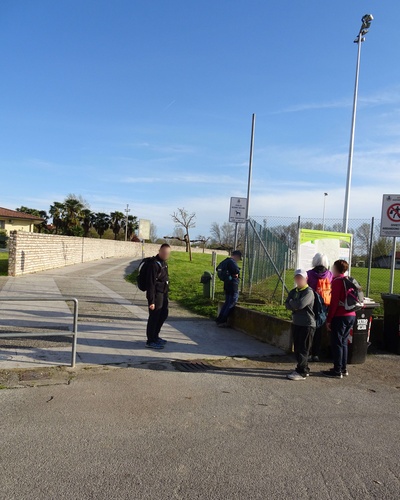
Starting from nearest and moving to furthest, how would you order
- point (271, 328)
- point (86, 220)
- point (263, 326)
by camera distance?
1. point (271, 328)
2. point (263, 326)
3. point (86, 220)

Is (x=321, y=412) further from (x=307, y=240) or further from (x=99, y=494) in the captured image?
(x=307, y=240)

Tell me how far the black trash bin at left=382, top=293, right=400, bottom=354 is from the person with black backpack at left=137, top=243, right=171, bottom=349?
4283 mm

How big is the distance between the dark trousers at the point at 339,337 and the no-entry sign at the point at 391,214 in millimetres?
4844

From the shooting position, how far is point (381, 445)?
4164 millimetres

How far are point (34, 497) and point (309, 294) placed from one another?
4.29 metres

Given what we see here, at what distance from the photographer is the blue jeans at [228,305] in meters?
9.53

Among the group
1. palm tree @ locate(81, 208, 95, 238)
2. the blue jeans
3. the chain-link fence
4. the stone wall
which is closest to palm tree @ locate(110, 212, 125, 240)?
palm tree @ locate(81, 208, 95, 238)

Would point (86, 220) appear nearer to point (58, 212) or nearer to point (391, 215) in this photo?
point (58, 212)

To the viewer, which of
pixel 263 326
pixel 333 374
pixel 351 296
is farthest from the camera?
pixel 263 326

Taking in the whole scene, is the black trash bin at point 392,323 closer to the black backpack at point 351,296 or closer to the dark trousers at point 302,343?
the black backpack at point 351,296

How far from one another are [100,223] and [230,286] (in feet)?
232

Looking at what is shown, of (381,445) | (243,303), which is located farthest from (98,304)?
(381,445)

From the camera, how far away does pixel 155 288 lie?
729 cm

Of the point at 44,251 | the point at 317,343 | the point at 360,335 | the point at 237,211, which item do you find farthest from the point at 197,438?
the point at 44,251
